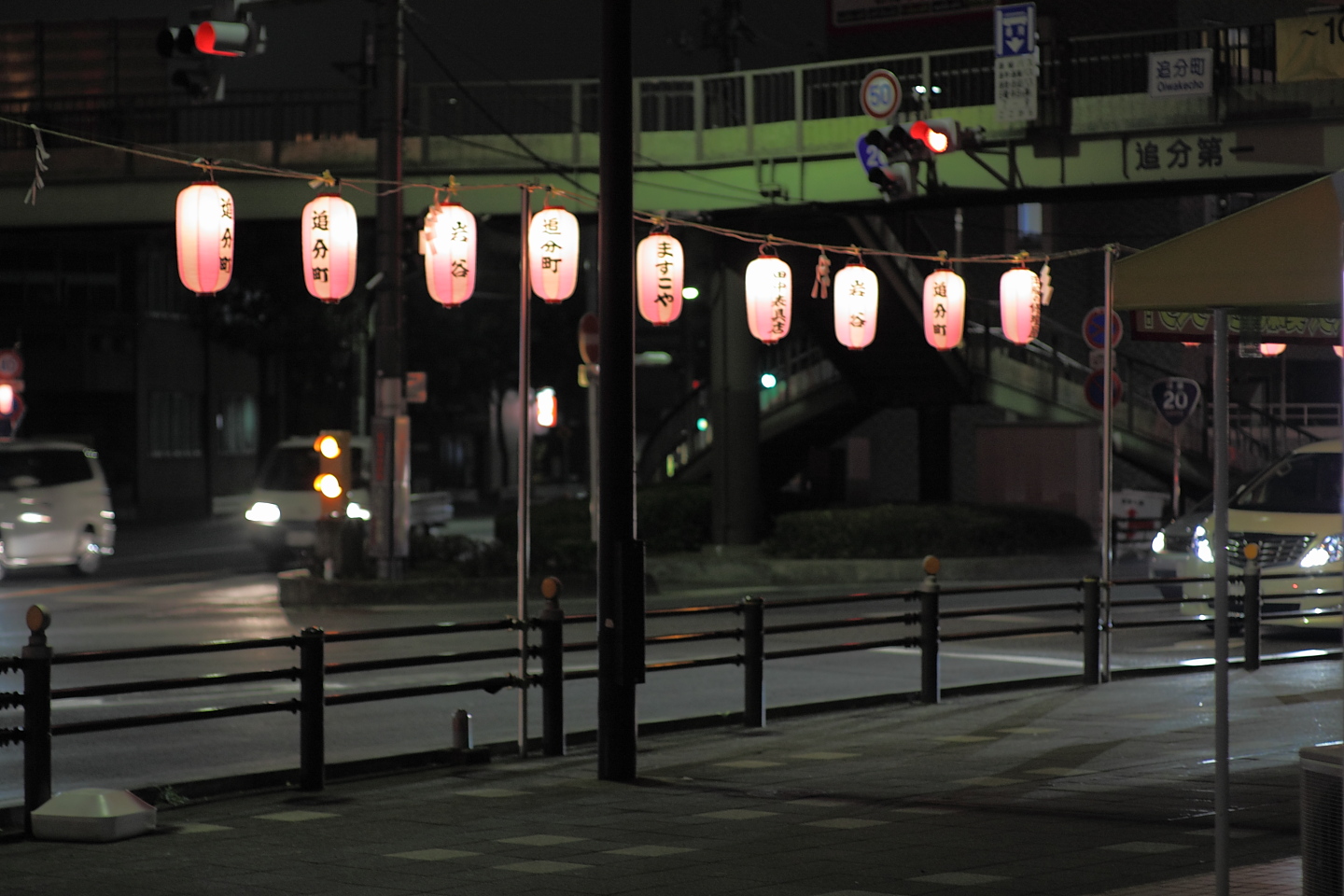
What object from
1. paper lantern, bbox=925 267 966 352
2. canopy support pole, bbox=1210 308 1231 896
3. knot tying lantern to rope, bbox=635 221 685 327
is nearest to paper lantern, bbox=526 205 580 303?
knot tying lantern to rope, bbox=635 221 685 327

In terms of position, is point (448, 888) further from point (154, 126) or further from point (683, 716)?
point (154, 126)

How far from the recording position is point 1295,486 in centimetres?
1931

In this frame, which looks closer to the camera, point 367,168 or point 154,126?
point 367,168

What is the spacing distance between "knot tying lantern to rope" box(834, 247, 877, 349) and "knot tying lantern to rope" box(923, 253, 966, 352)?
4.05 ft

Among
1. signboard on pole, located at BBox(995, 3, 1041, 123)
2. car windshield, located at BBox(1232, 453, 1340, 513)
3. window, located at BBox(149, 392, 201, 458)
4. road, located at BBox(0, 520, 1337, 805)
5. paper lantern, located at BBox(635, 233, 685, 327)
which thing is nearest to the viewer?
road, located at BBox(0, 520, 1337, 805)

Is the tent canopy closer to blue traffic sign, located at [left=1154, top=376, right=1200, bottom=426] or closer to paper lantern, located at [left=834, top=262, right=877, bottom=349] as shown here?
blue traffic sign, located at [left=1154, top=376, right=1200, bottom=426]

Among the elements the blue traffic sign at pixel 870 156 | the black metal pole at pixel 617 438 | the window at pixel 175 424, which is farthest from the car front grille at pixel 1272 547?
the window at pixel 175 424

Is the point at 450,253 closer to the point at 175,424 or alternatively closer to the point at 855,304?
the point at 855,304

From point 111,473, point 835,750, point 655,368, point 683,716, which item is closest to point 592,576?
point 683,716

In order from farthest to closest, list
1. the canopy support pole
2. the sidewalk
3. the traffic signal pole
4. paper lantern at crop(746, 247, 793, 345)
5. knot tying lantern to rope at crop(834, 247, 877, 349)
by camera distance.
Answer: knot tying lantern to rope at crop(834, 247, 877, 349) < paper lantern at crop(746, 247, 793, 345) < the traffic signal pole < the sidewalk < the canopy support pole

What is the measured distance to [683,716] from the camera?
41.7 ft

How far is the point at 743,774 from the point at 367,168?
18819mm

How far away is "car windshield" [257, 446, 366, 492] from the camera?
27469mm

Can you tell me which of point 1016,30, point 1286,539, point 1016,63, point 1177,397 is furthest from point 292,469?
point 1286,539
